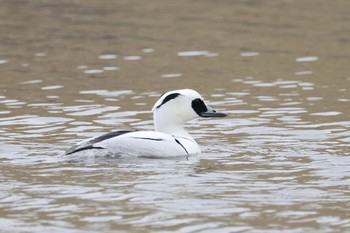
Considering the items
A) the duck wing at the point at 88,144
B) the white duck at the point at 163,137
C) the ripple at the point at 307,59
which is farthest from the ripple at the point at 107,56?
the duck wing at the point at 88,144

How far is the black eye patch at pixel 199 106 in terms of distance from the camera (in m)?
15.9

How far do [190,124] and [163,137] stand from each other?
2748 mm

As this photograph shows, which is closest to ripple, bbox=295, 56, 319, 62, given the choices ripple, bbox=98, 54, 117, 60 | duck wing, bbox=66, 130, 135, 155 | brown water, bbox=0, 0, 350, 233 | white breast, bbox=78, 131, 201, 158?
brown water, bbox=0, 0, 350, 233

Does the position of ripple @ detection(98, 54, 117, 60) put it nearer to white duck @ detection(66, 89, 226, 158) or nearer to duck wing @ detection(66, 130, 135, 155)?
white duck @ detection(66, 89, 226, 158)

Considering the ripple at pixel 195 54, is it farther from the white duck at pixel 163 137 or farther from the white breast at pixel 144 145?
the white breast at pixel 144 145

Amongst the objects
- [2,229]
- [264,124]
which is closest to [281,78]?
[264,124]

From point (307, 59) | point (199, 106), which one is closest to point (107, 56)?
point (307, 59)

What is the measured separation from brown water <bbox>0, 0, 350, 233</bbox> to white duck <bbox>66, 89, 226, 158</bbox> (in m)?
0.18

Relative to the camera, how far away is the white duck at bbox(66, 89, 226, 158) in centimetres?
1480

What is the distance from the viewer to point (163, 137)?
15.2 m

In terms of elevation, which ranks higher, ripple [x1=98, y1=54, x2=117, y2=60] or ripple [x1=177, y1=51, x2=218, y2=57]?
ripple [x1=98, y1=54, x2=117, y2=60]

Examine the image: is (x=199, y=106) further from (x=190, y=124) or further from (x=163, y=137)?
(x=190, y=124)

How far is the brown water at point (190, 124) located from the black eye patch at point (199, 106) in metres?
0.48

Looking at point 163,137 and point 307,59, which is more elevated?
point 163,137
